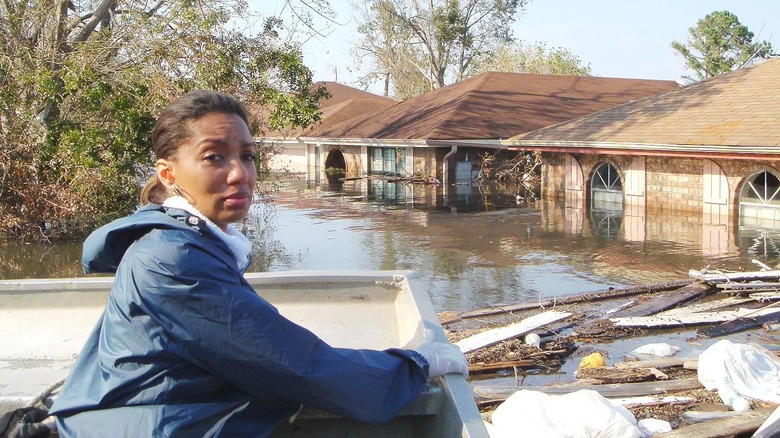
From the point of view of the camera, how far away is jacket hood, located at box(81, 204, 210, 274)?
2252 mm

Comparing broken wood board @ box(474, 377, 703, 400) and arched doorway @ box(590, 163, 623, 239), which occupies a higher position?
arched doorway @ box(590, 163, 623, 239)

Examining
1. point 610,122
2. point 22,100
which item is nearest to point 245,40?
point 22,100

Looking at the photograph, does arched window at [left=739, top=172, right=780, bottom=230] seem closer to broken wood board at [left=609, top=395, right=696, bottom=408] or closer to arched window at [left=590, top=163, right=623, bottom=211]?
arched window at [left=590, top=163, right=623, bottom=211]

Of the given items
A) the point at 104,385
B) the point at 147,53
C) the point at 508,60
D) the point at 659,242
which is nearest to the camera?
the point at 104,385

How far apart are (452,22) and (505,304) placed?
43674mm

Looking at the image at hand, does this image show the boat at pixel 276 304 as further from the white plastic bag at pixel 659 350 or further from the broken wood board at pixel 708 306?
the broken wood board at pixel 708 306

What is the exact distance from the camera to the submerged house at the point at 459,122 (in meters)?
33.4

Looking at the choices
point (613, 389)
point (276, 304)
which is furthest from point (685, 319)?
point (276, 304)

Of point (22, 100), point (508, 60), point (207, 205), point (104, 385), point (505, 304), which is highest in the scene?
point (508, 60)

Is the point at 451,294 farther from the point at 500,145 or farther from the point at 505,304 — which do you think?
the point at 500,145

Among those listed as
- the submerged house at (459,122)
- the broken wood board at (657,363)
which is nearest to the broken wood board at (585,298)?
the broken wood board at (657,363)

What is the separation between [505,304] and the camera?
37.8 ft

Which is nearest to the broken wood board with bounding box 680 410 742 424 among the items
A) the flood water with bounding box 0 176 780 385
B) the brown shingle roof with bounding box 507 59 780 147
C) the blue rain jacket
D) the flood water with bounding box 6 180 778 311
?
the flood water with bounding box 0 176 780 385

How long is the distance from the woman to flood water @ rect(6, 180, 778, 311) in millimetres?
7631
